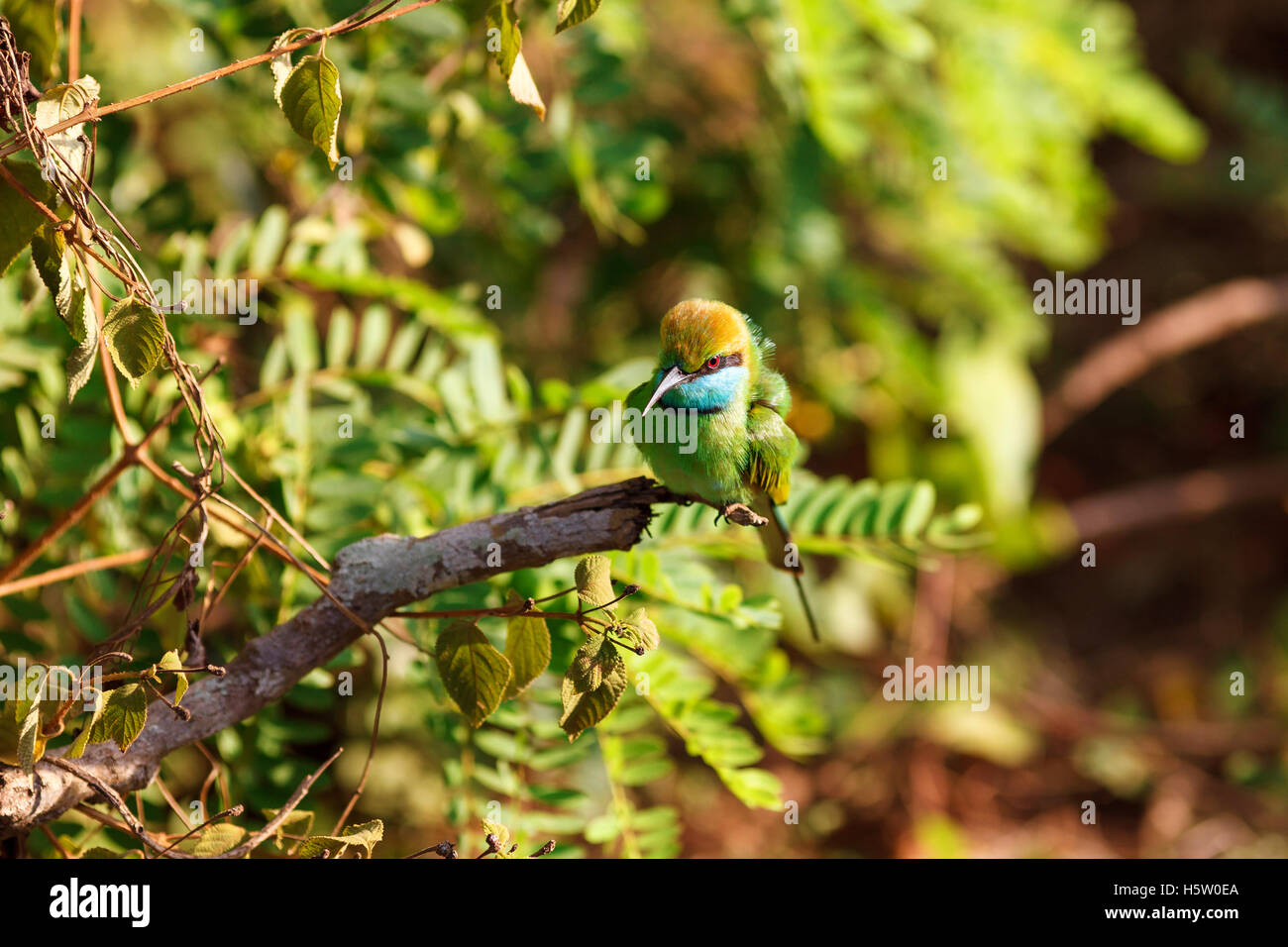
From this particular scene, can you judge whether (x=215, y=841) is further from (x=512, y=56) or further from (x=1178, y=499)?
(x=1178, y=499)

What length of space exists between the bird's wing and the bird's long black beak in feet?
0.38

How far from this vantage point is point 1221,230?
5.52m

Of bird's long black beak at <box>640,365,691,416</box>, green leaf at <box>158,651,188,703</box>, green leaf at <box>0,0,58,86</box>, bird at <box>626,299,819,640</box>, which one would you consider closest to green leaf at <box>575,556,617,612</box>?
bird at <box>626,299,819,640</box>

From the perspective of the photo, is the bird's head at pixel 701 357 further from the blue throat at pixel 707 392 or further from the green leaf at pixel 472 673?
the green leaf at pixel 472 673

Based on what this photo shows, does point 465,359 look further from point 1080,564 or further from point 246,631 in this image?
point 1080,564

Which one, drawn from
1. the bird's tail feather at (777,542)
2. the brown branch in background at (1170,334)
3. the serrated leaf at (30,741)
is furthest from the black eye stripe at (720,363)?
the brown branch in background at (1170,334)

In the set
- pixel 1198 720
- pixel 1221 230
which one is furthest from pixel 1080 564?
pixel 1221 230

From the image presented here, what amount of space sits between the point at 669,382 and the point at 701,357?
0.07 meters

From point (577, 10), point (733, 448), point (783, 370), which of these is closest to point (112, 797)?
point (733, 448)

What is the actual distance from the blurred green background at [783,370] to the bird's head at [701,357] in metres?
0.31

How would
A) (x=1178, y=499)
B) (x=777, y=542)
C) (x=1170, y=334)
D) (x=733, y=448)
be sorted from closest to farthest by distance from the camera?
(x=733, y=448) < (x=777, y=542) < (x=1170, y=334) < (x=1178, y=499)

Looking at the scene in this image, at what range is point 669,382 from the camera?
158cm
